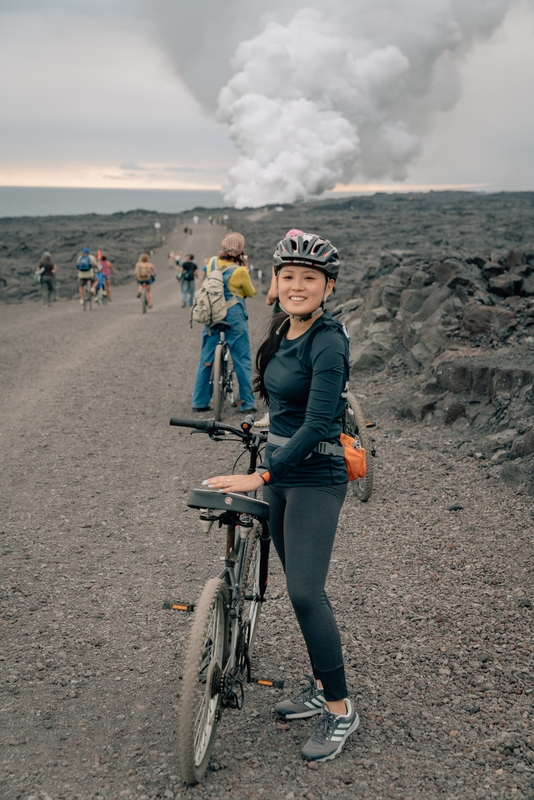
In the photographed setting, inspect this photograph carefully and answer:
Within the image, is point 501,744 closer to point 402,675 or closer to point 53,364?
point 402,675

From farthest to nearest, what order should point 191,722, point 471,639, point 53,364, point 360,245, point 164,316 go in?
1. point 360,245
2. point 164,316
3. point 53,364
4. point 471,639
5. point 191,722

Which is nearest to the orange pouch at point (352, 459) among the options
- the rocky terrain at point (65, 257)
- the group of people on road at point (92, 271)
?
the group of people on road at point (92, 271)

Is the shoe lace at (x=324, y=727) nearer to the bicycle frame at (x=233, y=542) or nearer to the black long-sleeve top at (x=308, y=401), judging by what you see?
the bicycle frame at (x=233, y=542)

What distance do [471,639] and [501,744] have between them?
101cm

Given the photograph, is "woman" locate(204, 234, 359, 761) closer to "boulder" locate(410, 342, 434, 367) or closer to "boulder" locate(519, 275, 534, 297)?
"boulder" locate(410, 342, 434, 367)

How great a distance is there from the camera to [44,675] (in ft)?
13.3

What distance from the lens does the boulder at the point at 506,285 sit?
13516mm

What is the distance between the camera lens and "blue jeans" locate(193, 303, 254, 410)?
9516 mm

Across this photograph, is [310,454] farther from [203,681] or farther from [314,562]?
[203,681]

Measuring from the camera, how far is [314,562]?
3086 millimetres

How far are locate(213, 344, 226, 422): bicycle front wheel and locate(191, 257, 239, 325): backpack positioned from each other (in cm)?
46

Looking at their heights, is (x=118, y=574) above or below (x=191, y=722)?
below

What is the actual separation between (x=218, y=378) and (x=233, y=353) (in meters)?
0.42

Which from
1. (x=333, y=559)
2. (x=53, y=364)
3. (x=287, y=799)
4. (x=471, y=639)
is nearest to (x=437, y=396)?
(x=333, y=559)
